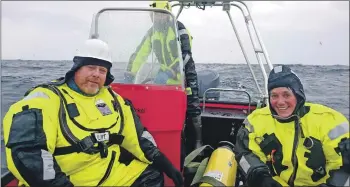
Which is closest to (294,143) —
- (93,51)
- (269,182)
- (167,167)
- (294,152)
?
(294,152)

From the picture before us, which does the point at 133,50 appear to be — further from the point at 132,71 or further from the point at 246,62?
the point at 246,62

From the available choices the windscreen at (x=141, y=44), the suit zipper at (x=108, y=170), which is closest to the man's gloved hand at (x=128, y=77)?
the windscreen at (x=141, y=44)

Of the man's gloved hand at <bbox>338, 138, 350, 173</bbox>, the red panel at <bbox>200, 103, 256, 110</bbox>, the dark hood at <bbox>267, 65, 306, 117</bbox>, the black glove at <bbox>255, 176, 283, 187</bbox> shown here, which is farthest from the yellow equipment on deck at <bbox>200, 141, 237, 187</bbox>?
the red panel at <bbox>200, 103, 256, 110</bbox>

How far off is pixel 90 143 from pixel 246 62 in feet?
10.6

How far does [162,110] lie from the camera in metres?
2.84

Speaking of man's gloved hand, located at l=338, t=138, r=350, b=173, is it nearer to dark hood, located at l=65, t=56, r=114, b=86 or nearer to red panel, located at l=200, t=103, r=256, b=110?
dark hood, located at l=65, t=56, r=114, b=86

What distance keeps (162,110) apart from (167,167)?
0.44 meters

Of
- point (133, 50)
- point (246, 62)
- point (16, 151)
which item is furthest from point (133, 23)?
point (246, 62)

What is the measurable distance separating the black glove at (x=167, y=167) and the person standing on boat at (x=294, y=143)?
19.9 inches

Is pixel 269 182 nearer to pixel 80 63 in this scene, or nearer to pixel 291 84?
pixel 291 84

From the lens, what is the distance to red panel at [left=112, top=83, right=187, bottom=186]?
283 cm

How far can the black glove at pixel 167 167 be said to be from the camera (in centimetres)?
269

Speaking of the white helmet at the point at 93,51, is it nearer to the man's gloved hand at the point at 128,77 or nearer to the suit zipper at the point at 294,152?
the man's gloved hand at the point at 128,77

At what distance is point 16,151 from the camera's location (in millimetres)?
2008
